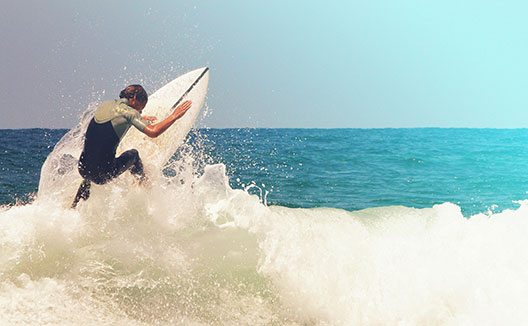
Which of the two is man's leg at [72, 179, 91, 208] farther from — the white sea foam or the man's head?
the man's head

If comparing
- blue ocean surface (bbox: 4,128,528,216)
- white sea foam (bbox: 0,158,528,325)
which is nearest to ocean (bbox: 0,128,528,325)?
white sea foam (bbox: 0,158,528,325)

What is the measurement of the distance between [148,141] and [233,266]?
257cm

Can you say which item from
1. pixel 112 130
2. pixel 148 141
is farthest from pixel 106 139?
pixel 148 141

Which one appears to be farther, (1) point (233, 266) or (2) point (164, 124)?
(2) point (164, 124)

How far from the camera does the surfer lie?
171 inches

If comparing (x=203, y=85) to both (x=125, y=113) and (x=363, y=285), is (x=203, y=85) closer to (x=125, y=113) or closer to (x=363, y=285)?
(x=125, y=113)

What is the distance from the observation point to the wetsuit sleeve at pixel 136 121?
14.2ft

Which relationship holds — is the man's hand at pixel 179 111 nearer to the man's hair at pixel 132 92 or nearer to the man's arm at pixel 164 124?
the man's arm at pixel 164 124

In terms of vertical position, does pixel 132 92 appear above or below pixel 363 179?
below

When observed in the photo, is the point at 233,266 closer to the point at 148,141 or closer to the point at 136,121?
the point at 136,121

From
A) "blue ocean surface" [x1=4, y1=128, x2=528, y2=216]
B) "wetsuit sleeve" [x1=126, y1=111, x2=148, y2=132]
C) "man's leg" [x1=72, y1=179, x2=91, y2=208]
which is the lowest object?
"man's leg" [x1=72, y1=179, x2=91, y2=208]

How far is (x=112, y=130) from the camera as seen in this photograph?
4.40 metres

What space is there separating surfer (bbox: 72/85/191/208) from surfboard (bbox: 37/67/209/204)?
462mm

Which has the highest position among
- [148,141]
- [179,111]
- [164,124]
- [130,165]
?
[179,111]
